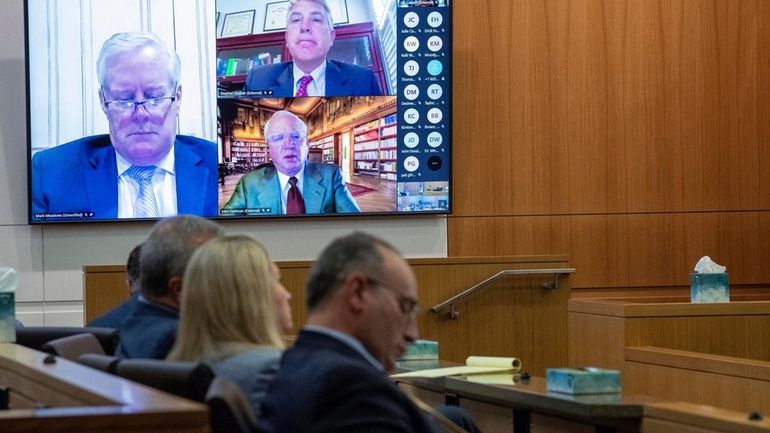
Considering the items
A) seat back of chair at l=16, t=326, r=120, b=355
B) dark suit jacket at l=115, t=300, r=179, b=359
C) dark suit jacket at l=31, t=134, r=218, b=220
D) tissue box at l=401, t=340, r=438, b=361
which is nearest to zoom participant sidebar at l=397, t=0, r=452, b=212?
dark suit jacket at l=31, t=134, r=218, b=220

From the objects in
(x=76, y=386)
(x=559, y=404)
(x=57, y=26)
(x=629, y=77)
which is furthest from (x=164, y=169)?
(x=76, y=386)

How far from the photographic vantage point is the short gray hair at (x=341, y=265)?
2.32m

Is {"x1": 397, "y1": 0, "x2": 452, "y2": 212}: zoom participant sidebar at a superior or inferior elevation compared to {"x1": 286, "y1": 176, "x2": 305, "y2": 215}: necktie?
superior

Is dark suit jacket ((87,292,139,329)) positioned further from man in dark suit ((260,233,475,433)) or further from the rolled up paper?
man in dark suit ((260,233,475,433))

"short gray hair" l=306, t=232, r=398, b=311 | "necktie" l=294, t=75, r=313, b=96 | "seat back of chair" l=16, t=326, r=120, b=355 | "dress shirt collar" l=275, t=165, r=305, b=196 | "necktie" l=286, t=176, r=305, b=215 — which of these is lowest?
A: "seat back of chair" l=16, t=326, r=120, b=355

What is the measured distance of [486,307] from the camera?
266 inches

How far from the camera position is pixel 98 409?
167 centimetres

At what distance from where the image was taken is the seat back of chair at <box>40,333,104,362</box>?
124 inches

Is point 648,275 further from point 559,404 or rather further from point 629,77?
point 559,404

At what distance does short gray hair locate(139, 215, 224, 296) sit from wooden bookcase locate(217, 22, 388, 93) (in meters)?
4.16

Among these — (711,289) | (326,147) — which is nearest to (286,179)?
(326,147)

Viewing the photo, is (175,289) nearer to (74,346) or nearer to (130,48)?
(74,346)

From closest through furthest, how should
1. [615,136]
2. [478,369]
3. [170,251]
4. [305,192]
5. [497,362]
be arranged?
[170,251], [478,369], [497,362], [305,192], [615,136]

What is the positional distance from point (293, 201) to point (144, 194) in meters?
0.89
